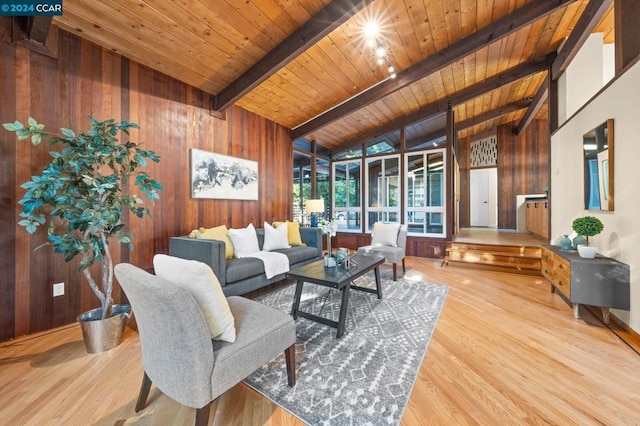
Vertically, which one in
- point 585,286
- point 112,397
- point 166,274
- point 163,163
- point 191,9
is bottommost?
point 112,397

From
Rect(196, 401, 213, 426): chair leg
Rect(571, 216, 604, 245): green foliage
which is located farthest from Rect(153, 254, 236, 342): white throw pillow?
Rect(571, 216, 604, 245): green foliage

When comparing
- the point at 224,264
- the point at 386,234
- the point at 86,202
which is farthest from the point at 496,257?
the point at 86,202

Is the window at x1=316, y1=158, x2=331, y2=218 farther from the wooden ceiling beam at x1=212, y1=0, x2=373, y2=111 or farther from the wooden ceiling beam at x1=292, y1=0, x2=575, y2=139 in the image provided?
the wooden ceiling beam at x1=212, y1=0, x2=373, y2=111

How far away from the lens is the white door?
816cm

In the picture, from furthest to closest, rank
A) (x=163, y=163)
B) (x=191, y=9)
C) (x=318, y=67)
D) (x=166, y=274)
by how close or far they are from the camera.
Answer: (x=318, y=67), (x=163, y=163), (x=191, y=9), (x=166, y=274)

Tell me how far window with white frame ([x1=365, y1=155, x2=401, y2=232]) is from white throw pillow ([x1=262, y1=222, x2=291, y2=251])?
2.93 m

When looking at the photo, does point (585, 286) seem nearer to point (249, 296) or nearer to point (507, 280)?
point (507, 280)

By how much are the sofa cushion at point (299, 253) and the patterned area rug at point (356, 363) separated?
2.19 ft

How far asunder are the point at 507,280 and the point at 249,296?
12.5ft

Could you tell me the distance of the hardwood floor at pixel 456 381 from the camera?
4.51 ft

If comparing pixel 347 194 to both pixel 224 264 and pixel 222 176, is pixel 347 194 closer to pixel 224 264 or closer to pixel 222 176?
pixel 222 176

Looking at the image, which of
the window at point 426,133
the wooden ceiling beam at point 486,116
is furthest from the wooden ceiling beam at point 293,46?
the wooden ceiling beam at point 486,116

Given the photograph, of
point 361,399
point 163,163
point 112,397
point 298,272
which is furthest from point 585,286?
point 163,163

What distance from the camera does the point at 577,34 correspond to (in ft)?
11.1
